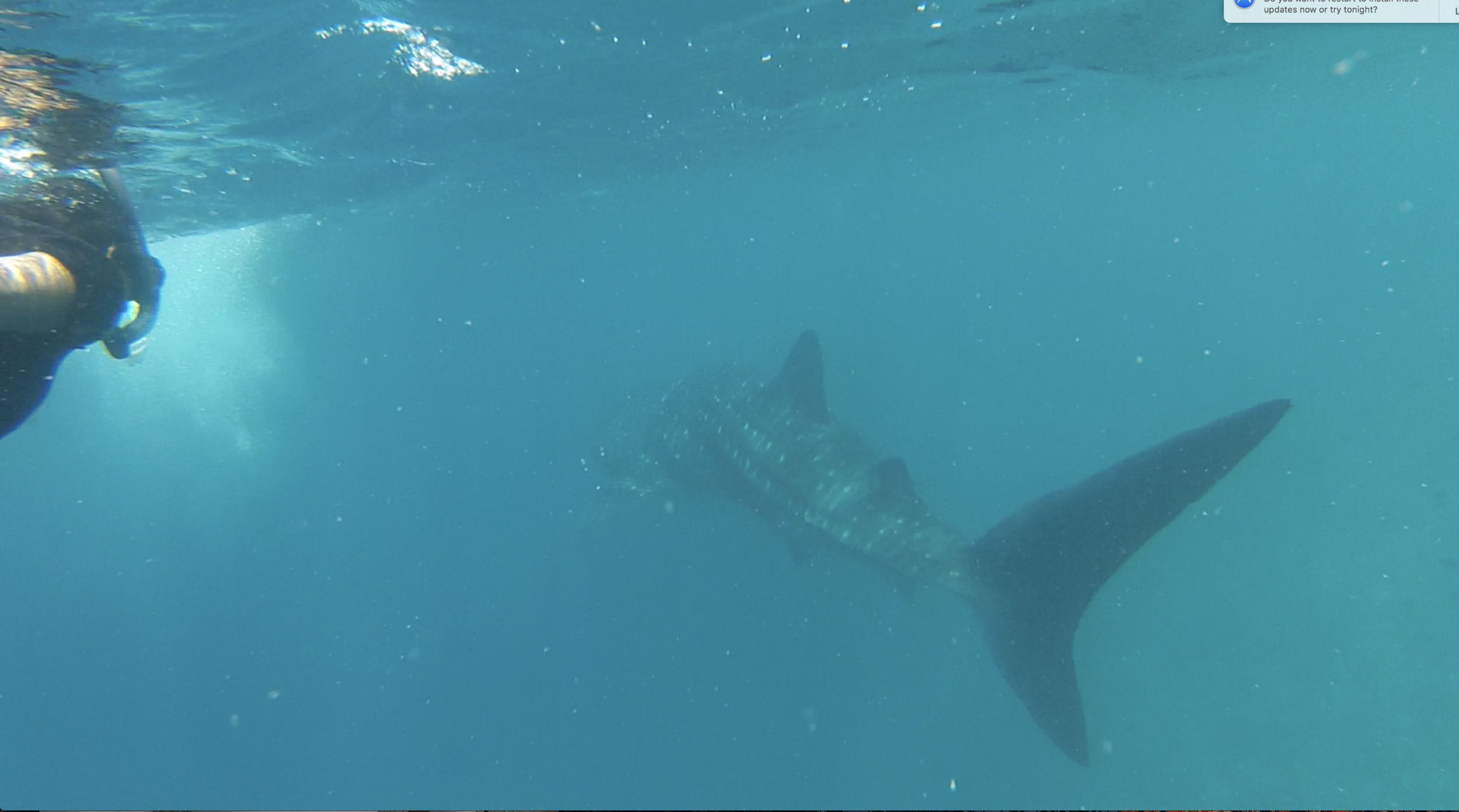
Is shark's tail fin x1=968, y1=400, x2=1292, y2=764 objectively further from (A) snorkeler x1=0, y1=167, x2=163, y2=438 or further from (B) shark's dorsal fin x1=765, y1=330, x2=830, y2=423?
(A) snorkeler x1=0, y1=167, x2=163, y2=438

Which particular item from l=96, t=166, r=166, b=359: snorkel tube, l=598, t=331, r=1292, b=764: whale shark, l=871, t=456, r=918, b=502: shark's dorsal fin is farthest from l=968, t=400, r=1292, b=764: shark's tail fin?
l=96, t=166, r=166, b=359: snorkel tube

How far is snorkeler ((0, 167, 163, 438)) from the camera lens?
261 centimetres

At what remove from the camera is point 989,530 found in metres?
7.53

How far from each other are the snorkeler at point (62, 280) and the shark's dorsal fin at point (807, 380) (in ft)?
27.8

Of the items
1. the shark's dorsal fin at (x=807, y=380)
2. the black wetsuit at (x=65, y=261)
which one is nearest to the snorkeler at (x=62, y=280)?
the black wetsuit at (x=65, y=261)

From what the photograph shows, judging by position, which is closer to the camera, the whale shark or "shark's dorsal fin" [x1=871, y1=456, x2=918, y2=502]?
the whale shark

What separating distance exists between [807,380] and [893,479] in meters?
3.25

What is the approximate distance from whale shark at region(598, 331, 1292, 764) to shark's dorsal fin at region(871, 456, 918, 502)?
18 millimetres

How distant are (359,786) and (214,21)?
18.6 m

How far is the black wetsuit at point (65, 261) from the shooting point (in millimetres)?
2777

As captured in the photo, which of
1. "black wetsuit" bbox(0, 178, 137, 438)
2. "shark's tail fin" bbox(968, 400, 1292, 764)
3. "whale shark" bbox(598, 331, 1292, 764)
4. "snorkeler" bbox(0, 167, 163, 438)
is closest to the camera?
"snorkeler" bbox(0, 167, 163, 438)

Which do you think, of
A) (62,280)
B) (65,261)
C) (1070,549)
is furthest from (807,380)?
(62,280)

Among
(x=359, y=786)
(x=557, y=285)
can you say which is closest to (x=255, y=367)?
(x=557, y=285)

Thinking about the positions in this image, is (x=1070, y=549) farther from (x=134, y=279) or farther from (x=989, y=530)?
(x=134, y=279)
